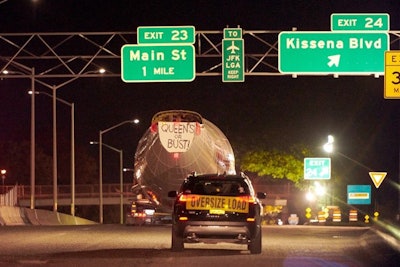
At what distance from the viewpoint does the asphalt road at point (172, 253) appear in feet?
53.6

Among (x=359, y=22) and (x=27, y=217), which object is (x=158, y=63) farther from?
(x=27, y=217)

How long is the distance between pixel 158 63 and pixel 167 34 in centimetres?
107

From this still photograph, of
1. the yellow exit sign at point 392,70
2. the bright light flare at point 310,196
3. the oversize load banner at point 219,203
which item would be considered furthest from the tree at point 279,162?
the oversize load banner at point 219,203

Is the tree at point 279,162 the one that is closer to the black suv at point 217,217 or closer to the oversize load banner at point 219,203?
the black suv at point 217,217

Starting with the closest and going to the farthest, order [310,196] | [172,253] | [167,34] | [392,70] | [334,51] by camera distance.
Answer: [172,253]
[392,70]
[334,51]
[167,34]
[310,196]

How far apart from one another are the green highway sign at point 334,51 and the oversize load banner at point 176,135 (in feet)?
13.2

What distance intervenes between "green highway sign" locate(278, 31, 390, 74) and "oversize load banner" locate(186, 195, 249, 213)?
1458cm

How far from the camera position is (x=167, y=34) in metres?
31.9

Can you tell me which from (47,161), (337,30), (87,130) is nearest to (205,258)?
(337,30)

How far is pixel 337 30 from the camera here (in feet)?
103

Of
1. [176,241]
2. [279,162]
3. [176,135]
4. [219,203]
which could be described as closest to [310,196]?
[279,162]

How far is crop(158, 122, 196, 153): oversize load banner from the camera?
3300 cm

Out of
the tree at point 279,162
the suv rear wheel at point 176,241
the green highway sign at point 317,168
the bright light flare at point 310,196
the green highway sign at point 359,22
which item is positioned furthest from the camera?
the tree at point 279,162

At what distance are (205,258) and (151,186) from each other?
17705 mm
